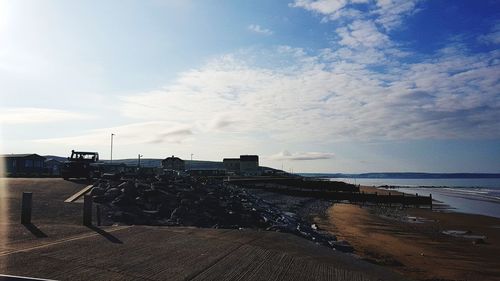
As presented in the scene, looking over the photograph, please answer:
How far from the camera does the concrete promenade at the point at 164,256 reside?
566cm

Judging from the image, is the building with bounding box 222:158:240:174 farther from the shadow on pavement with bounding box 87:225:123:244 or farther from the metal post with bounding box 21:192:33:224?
the shadow on pavement with bounding box 87:225:123:244

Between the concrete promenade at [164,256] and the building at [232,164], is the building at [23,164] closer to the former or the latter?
the concrete promenade at [164,256]

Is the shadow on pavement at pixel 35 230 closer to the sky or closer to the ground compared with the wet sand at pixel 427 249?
closer to the sky

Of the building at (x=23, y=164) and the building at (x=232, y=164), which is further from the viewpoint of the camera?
the building at (x=232, y=164)

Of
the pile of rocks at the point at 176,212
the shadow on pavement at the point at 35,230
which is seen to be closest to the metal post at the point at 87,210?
the shadow on pavement at the point at 35,230

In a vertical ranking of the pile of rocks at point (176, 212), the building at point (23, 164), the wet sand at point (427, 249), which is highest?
the building at point (23, 164)

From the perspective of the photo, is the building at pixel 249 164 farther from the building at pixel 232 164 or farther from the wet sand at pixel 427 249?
the wet sand at pixel 427 249

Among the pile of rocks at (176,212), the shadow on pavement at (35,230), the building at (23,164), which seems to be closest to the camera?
the shadow on pavement at (35,230)

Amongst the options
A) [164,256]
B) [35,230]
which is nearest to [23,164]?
[35,230]

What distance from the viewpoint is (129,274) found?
18.1ft

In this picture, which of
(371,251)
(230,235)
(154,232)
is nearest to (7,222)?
(154,232)

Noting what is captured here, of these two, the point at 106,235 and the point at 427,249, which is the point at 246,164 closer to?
the point at 427,249

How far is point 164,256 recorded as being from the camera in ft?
21.8

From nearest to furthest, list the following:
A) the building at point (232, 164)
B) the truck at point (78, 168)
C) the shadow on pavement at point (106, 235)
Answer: the shadow on pavement at point (106, 235) < the truck at point (78, 168) < the building at point (232, 164)
